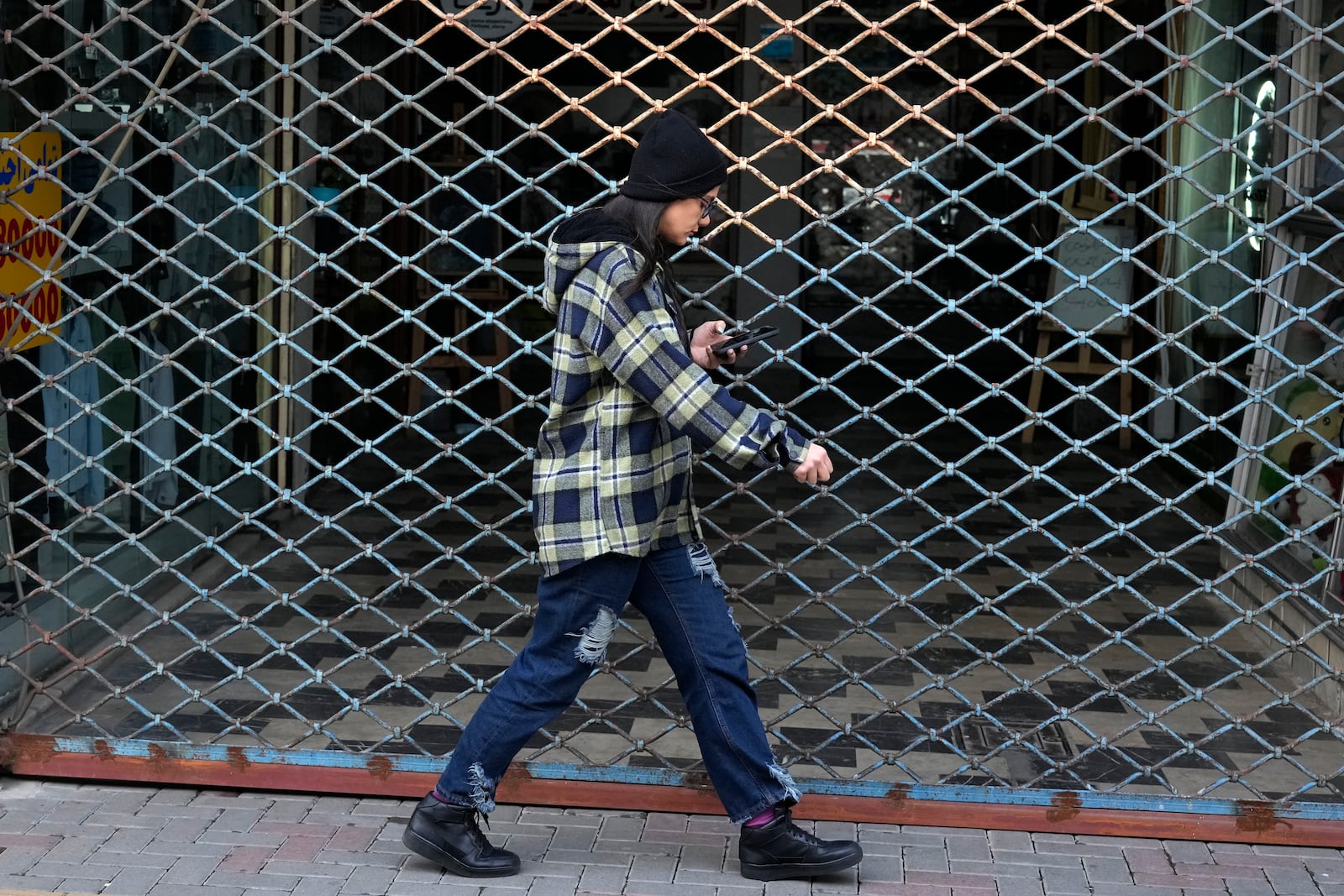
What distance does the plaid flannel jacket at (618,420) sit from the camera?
3428 millimetres

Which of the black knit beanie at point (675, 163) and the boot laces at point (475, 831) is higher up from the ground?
the black knit beanie at point (675, 163)

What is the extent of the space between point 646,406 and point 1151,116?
7660mm

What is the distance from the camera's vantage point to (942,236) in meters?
14.0

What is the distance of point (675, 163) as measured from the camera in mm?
3408

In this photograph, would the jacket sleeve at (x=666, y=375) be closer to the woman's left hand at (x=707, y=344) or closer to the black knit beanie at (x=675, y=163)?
the black knit beanie at (x=675, y=163)

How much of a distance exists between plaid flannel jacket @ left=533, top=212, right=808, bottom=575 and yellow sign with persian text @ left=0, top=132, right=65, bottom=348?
5.41 feet

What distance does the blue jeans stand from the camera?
367 cm

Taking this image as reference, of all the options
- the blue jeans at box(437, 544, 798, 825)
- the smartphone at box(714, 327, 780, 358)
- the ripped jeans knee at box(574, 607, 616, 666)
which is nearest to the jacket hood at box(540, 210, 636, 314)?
the smartphone at box(714, 327, 780, 358)

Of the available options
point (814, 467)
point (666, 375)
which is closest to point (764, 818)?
point (814, 467)

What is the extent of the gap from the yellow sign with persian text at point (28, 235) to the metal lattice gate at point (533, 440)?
3 cm

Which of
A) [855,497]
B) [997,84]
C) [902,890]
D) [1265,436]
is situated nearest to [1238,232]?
[1265,436]

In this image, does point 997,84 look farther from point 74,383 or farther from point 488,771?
point 488,771

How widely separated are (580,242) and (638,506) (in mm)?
628

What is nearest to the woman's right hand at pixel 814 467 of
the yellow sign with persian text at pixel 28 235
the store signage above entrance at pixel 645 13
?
the yellow sign with persian text at pixel 28 235
